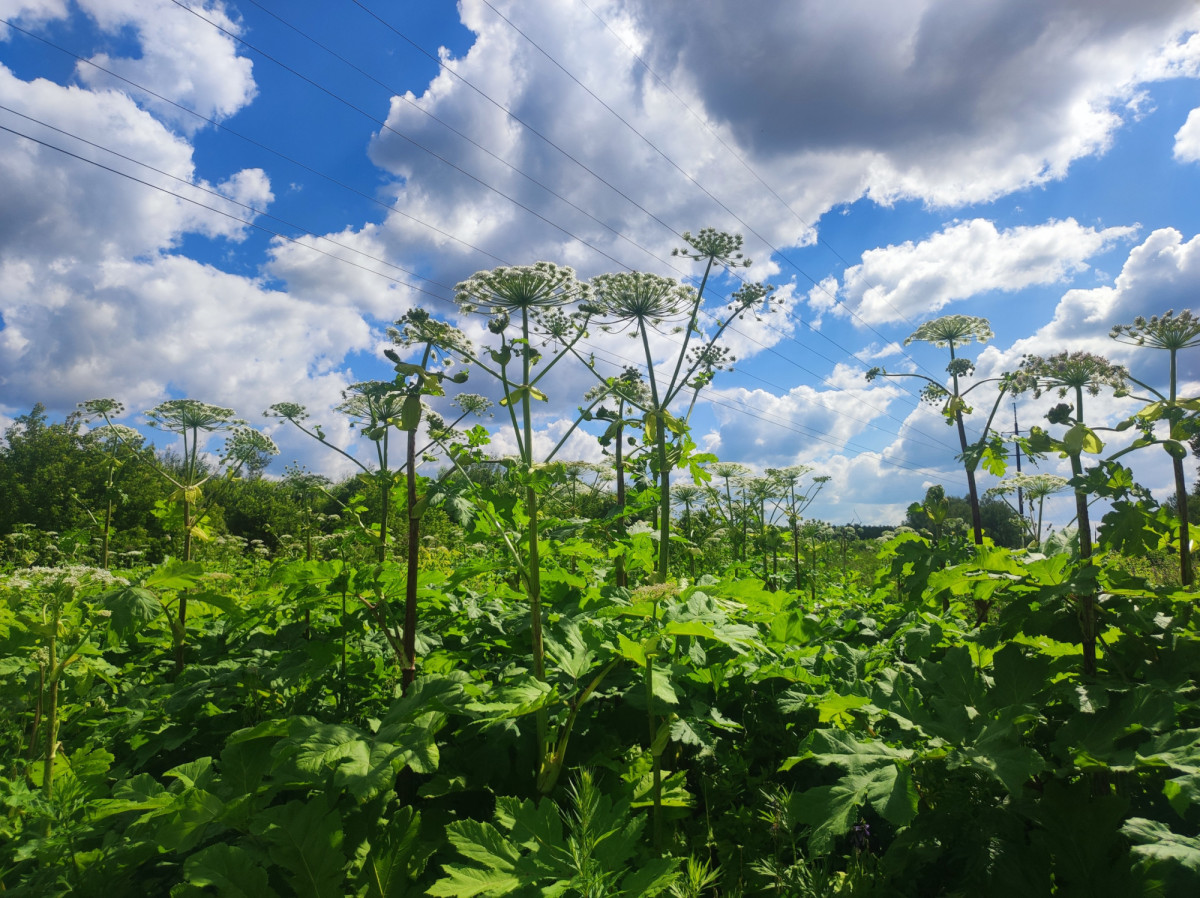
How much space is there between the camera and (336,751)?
5.94 ft

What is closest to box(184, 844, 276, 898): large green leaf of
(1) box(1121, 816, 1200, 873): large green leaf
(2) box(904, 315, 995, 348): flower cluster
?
(1) box(1121, 816, 1200, 873): large green leaf

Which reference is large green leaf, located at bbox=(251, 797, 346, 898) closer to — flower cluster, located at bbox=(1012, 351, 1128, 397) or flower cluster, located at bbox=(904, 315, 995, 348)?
flower cluster, located at bbox=(1012, 351, 1128, 397)

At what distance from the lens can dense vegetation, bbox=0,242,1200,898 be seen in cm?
175

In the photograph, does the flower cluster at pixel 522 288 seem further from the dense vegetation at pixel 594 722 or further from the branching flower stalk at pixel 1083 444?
the branching flower stalk at pixel 1083 444

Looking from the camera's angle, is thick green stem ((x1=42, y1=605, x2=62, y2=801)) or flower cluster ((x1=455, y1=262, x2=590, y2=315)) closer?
thick green stem ((x1=42, y1=605, x2=62, y2=801))

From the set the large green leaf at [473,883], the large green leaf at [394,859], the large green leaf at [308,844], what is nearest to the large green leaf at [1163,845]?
the large green leaf at [473,883]

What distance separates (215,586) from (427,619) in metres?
1.10

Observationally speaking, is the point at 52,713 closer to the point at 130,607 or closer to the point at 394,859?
the point at 130,607

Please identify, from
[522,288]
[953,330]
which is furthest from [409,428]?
[953,330]

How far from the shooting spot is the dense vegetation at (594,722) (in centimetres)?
175

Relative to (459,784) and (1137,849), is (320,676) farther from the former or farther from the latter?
(1137,849)

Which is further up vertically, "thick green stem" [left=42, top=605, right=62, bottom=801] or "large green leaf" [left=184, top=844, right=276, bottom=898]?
"thick green stem" [left=42, top=605, right=62, bottom=801]

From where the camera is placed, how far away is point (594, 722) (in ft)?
9.23

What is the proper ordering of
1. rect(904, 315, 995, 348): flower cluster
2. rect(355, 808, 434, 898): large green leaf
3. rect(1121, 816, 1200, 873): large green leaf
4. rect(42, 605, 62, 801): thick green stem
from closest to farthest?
1. rect(1121, 816, 1200, 873): large green leaf
2. rect(355, 808, 434, 898): large green leaf
3. rect(42, 605, 62, 801): thick green stem
4. rect(904, 315, 995, 348): flower cluster
